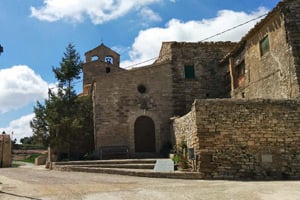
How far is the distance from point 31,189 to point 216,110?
6899 mm

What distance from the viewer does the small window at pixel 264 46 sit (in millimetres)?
15525

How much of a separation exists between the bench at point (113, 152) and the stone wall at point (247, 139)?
7.39 meters

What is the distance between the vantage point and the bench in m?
19.1

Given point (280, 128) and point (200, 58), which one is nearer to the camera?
point (280, 128)

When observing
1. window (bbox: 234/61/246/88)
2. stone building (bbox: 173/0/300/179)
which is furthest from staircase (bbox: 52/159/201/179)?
window (bbox: 234/61/246/88)

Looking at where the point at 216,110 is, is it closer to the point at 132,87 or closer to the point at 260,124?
the point at 260,124

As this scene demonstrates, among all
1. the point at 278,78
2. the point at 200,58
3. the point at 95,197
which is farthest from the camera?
the point at 200,58

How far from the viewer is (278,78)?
1457 centimetres

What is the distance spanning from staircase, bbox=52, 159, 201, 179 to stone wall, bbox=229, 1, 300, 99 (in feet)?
18.6

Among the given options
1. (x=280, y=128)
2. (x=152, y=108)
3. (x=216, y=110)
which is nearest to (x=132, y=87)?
(x=152, y=108)

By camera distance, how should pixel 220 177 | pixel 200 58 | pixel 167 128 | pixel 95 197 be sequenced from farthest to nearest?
pixel 200 58, pixel 167 128, pixel 220 177, pixel 95 197

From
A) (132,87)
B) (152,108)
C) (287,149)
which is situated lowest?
(287,149)

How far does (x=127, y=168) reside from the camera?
1461 centimetres

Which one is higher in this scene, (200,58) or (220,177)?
(200,58)
